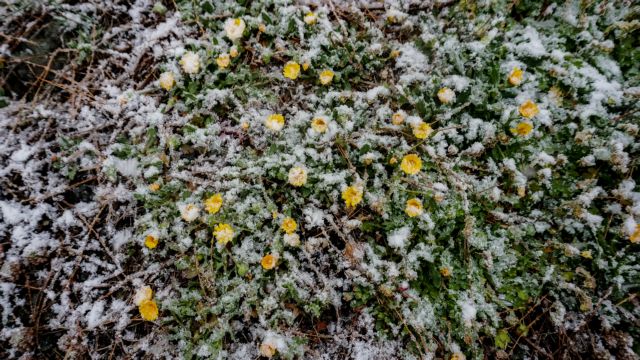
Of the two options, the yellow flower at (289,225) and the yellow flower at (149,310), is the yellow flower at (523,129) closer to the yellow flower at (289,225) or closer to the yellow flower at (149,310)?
the yellow flower at (289,225)

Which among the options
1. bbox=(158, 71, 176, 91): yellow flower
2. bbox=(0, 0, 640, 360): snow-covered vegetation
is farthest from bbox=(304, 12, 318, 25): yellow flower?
bbox=(158, 71, 176, 91): yellow flower

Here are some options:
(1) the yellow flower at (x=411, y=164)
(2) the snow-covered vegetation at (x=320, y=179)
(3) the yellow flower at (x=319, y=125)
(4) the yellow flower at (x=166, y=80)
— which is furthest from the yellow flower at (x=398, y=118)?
(4) the yellow flower at (x=166, y=80)

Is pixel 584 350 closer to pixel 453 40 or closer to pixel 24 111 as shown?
pixel 453 40

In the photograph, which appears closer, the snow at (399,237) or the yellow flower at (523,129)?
the snow at (399,237)

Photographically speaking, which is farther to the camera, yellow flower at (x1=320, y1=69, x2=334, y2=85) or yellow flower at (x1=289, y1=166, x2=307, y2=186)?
yellow flower at (x1=320, y1=69, x2=334, y2=85)

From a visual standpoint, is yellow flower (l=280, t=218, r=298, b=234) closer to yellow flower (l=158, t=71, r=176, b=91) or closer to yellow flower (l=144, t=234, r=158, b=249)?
yellow flower (l=144, t=234, r=158, b=249)

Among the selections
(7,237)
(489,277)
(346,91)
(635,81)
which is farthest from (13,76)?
(635,81)

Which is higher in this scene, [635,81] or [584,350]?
[635,81]
